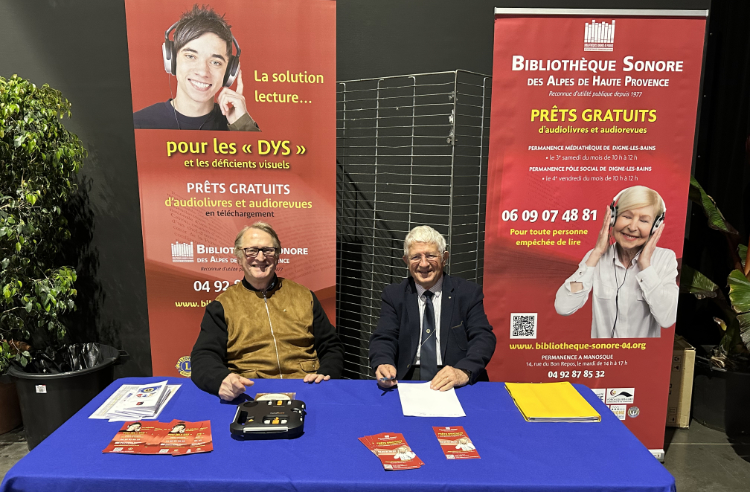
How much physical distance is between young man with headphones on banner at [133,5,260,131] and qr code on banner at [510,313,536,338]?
1821 millimetres

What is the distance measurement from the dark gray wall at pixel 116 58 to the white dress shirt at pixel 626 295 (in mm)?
1479

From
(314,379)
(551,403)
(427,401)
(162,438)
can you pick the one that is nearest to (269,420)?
(162,438)

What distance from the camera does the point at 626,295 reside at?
2.74 m

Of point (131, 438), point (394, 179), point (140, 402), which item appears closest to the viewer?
point (131, 438)

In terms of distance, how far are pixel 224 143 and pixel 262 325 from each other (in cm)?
116

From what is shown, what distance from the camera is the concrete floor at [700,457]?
107 inches

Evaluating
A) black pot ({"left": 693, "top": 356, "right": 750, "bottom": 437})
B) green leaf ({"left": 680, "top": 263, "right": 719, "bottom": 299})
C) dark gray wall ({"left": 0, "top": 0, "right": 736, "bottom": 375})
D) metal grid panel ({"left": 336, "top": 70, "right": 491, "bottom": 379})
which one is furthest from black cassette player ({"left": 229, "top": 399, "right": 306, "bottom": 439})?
black pot ({"left": 693, "top": 356, "right": 750, "bottom": 437})

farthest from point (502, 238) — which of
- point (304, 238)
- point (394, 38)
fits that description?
point (394, 38)

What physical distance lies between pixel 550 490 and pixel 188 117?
2482 mm

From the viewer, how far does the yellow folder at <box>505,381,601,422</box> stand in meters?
A: 1.60

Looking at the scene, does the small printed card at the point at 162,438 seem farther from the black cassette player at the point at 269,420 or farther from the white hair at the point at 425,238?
the white hair at the point at 425,238

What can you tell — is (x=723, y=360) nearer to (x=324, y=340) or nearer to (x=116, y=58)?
(x=324, y=340)

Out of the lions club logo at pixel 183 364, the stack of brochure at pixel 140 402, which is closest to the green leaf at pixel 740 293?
the stack of brochure at pixel 140 402

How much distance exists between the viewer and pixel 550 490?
1.26 m
